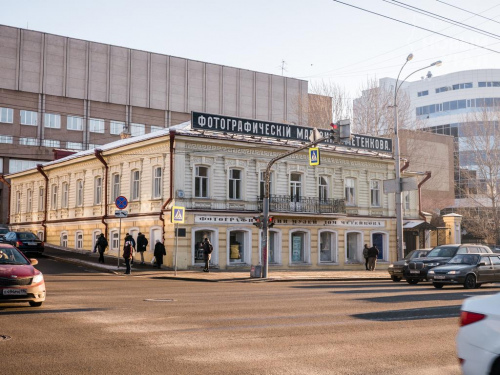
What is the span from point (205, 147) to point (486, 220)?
3078cm

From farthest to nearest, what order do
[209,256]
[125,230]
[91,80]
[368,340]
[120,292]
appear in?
[91,80], [125,230], [209,256], [120,292], [368,340]

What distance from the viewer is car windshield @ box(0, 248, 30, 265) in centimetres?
1443

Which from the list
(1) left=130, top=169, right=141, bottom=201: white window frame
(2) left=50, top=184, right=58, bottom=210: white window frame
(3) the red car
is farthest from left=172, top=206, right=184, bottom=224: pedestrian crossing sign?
(2) left=50, top=184, right=58, bottom=210: white window frame

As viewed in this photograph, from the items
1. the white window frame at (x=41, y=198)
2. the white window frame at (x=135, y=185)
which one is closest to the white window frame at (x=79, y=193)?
the white window frame at (x=41, y=198)

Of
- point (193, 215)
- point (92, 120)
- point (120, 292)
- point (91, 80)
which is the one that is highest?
point (91, 80)

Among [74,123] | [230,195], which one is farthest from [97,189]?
[74,123]

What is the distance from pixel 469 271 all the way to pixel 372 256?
1498 cm

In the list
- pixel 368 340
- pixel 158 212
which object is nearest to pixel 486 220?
pixel 158 212

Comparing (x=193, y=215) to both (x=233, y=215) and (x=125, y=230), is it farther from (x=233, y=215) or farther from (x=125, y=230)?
(x=125, y=230)

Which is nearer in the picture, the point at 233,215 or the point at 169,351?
the point at 169,351

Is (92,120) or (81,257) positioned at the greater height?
(92,120)

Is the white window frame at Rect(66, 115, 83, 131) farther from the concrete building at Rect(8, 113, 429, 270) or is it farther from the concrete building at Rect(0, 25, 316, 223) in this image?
the concrete building at Rect(8, 113, 429, 270)

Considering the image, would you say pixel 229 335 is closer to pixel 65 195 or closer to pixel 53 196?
pixel 65 195

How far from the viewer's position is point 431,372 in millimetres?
7445
